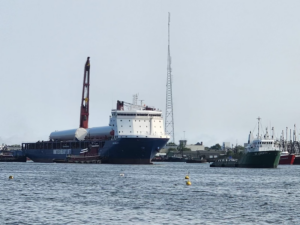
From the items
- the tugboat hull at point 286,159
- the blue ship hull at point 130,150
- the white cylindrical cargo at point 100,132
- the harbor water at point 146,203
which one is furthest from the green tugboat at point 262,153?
the tugboat hull at point 286,159

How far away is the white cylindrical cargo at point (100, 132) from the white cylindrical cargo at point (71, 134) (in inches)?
79.9

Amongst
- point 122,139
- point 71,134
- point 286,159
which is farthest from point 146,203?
point 286,159

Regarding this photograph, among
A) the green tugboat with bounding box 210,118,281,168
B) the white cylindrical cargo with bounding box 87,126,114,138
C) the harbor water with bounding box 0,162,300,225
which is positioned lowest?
the harbor water with bounding box 0,162,300,225

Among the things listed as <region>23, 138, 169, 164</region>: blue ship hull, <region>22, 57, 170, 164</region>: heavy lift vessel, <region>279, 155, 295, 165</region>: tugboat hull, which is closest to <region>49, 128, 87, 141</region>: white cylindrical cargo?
<region>22, 57, 170, 164</region>: heavy lift vessel

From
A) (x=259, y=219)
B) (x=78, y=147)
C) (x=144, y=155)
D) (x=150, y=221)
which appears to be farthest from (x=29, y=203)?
(x=78, y=147)

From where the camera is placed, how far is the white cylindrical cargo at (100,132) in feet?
478

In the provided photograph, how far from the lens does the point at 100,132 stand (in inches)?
A: 6029

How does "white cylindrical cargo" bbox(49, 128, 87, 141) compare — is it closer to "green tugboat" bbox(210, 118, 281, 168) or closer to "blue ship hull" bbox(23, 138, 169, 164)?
"blue ship hull" bbox(23, 138, 169, 164)

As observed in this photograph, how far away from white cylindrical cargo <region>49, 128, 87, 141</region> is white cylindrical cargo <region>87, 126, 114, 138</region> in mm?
2029

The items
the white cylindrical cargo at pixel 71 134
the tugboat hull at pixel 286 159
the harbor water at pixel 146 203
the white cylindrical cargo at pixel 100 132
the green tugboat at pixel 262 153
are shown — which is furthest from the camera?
the tugboat hull at pixel 286 159

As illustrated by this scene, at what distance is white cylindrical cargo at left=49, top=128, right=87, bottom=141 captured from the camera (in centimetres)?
16575

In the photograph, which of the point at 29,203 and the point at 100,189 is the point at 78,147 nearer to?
the point at 100,189

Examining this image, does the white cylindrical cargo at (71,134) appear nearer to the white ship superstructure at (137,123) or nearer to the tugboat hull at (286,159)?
the white ship superstructure at (137,123)

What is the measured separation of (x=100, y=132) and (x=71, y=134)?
18943 mm
